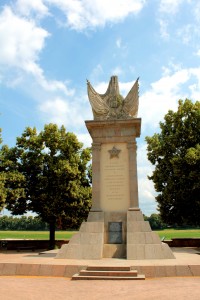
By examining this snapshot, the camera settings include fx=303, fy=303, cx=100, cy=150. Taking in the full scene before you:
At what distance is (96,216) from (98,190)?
133 cm

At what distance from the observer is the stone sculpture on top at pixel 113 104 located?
16.6 metres

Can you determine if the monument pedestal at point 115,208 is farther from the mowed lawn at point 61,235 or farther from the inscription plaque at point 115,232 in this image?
the mowed lawn at point 61,235

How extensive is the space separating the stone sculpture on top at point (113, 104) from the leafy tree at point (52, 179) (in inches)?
392

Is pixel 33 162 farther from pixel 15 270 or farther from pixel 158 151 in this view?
pixel 15 270

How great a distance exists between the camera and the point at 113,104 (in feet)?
55.2

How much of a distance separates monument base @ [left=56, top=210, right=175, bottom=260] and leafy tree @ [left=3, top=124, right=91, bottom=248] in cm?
1110

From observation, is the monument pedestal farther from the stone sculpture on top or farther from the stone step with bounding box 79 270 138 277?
the stone step with bounding box 79 270 138 277

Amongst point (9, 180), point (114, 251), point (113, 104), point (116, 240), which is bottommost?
point (114, 251)

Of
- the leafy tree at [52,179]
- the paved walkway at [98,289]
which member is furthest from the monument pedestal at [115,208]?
the leafy tree at [52,179]

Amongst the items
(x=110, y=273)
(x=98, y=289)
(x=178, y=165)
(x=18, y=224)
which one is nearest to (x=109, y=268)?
(x=110, y=273)

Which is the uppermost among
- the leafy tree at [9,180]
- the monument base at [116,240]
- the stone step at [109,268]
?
the leafy tree at [9,180]

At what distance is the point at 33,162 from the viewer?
26344 millimetres

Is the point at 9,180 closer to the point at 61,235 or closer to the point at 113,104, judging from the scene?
the point at 113,104

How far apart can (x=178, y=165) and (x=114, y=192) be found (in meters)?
9.59
